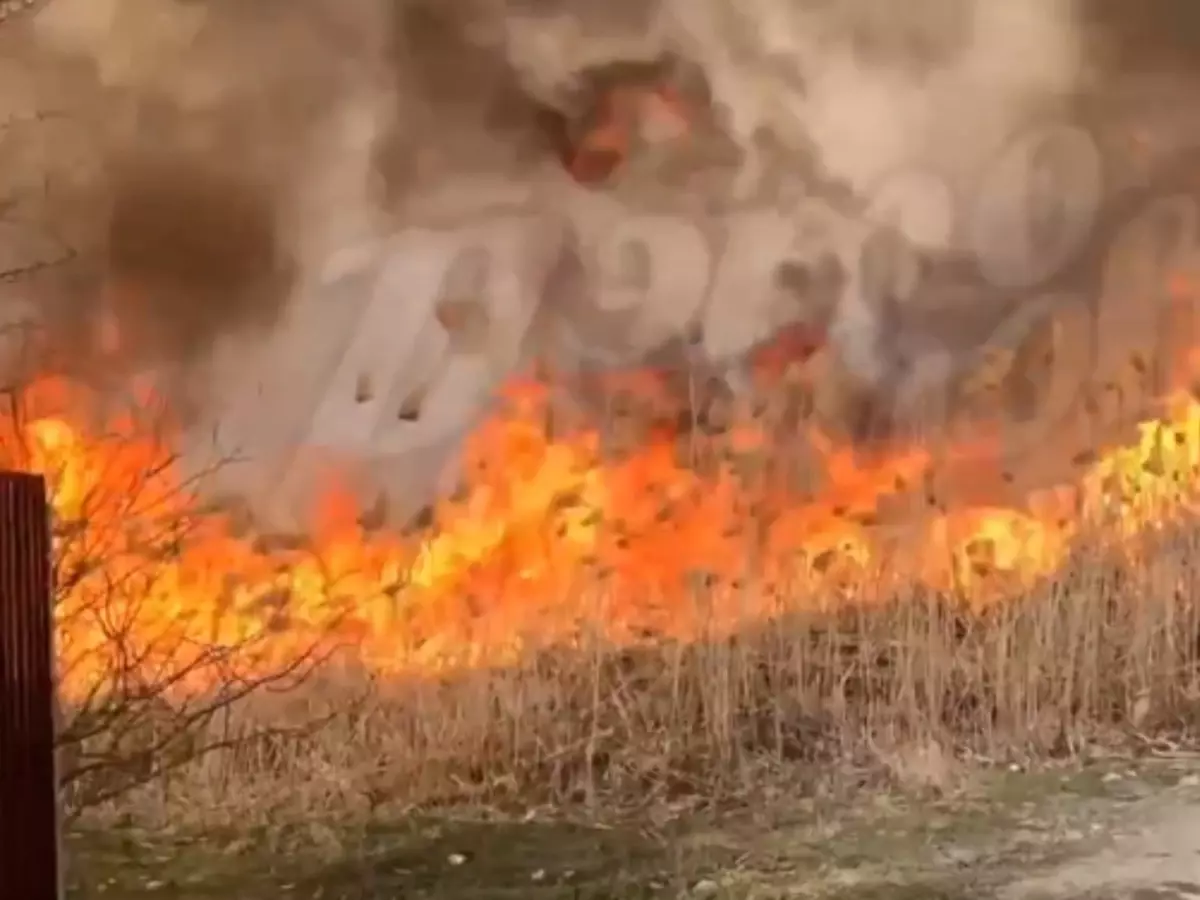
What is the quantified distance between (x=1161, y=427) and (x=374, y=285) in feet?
2.87

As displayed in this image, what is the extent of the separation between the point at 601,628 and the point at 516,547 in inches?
4.7

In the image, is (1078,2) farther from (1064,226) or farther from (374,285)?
(374,285)

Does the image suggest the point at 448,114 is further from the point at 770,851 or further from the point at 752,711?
the point at 770,851

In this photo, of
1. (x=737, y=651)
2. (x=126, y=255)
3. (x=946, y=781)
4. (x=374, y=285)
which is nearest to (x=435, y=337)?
(x=374, y=285)

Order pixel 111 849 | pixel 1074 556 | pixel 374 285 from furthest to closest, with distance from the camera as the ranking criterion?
pixel 1074 556
pixel 374 285
pixel 111 849

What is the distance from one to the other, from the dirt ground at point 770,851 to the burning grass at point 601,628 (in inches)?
0.9

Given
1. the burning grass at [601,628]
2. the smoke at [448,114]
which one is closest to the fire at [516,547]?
the burning grass at [601,628]

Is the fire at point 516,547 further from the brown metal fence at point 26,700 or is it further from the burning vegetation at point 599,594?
the brown metal fence at point 26,700

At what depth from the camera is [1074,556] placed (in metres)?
Result: 1.69

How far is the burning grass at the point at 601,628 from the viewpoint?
148 centimetres

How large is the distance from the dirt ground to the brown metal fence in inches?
13.6

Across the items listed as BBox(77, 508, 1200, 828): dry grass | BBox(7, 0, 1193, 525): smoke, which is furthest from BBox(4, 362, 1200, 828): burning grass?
BBox(7, 0, 1193, 525): smoke

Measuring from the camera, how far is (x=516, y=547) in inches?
62.1

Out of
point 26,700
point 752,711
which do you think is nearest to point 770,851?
point 752,711
